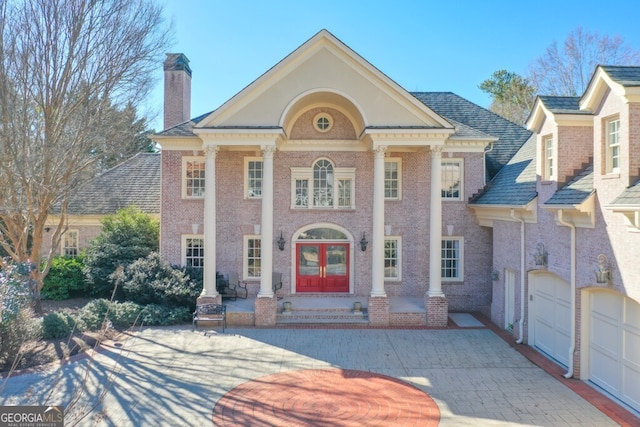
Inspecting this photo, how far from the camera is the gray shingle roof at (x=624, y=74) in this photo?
874 cm

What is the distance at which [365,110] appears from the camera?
15453 millimetres

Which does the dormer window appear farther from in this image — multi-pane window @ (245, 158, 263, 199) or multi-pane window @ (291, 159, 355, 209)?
multi-pane window @ (245, 158, 263, 199)

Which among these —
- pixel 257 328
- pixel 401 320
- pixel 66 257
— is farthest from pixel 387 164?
pixel 66 257

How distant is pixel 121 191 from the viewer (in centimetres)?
2192

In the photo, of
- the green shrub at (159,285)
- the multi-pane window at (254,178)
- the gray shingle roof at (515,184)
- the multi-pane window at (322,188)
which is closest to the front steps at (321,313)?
the green shrub at (159,285)

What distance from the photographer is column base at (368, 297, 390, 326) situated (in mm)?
15195

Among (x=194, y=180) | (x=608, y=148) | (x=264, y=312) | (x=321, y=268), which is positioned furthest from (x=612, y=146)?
(x=194, y=180)

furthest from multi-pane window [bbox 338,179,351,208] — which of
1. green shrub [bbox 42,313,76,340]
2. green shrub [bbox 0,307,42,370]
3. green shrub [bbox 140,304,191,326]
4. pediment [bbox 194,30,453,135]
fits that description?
green shrub [bbox 0,307,42,370]

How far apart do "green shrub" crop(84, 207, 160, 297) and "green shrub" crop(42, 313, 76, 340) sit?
4.34 m

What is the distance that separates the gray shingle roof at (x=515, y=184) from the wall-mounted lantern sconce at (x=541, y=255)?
Result: 143 centimetres

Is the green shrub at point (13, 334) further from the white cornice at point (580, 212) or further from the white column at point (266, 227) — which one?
the white cornice at point (580, 212)

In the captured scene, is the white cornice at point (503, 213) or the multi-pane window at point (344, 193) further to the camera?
the multi-pane window at point (344, 193)

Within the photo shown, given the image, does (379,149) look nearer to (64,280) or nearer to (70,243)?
(64,280)

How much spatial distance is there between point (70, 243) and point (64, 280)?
9.77 feet
